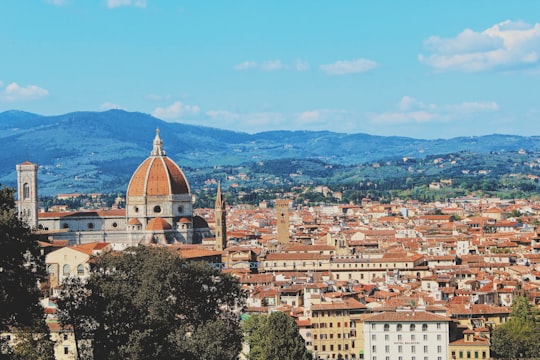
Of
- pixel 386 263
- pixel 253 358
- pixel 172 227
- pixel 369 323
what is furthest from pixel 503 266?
pixel 253 358

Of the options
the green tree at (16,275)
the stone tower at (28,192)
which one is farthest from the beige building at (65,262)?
the green tree at (16,275)

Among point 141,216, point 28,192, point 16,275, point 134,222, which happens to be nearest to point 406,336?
point 16,275

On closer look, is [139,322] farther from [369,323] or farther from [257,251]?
[257,251]

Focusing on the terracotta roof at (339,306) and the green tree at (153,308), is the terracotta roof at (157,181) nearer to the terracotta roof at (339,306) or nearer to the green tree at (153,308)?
the terracotta roof at (339,306)

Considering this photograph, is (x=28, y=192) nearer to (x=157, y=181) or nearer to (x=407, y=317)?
(x=157, y=181)

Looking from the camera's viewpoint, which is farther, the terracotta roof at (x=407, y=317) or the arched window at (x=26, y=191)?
the arched window at (x=26, y=191)

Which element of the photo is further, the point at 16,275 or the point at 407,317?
the point at 407,317

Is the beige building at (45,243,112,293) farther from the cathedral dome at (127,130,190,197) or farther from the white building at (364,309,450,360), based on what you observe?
the white building at (364,309,450,360)
